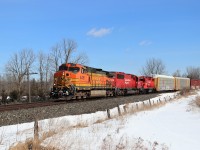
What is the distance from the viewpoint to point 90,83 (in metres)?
31.5

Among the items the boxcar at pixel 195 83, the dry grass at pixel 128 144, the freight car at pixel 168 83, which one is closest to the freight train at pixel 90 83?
the freight car at pixel 168 83

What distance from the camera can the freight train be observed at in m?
27.5

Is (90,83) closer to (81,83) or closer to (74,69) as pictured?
(81,83)

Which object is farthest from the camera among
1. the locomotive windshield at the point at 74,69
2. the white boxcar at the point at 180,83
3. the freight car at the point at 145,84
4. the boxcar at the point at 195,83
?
the boxcar at the point at 195,83

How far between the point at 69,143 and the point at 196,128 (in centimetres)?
732

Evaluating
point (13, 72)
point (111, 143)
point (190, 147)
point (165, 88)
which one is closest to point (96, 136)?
point (111, 143)

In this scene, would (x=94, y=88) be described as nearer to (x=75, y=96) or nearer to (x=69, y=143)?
(x=75, y=96)

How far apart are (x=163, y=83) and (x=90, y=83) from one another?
3726cm

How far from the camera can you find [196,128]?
45.1ft

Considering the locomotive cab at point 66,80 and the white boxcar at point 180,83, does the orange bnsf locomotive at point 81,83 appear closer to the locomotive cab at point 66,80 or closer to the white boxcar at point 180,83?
the locomotive cab at point 66,80

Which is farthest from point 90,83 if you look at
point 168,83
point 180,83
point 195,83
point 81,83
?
point 195,83

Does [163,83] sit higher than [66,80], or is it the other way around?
[66,80]

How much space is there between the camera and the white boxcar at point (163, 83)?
6284 centimetres

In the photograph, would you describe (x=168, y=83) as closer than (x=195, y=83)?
Answer: Yes
